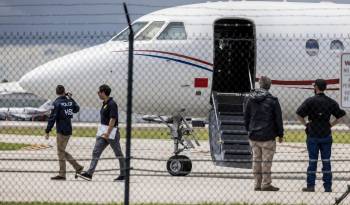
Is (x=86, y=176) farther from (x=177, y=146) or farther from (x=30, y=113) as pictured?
(x=30, y=113)

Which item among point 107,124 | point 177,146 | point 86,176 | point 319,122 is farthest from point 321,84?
point 86,176

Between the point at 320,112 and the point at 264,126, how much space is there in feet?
3.24

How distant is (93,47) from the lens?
2186 centimetres

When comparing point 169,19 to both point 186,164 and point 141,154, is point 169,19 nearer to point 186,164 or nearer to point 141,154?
point 186,164

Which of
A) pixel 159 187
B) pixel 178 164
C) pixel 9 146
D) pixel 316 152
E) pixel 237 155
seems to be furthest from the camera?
pixel 9 146

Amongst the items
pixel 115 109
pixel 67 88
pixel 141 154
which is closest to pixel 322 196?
pixel 115 109

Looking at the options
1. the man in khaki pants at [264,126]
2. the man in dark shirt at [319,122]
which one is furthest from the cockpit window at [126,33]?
the man in dark shirt at [319,122]

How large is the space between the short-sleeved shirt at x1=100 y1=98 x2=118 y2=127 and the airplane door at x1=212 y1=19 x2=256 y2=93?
3595 millimetres

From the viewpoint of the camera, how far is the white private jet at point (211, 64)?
2100cm

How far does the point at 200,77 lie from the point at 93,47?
2.36m

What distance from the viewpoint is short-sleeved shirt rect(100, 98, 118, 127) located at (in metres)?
18.8

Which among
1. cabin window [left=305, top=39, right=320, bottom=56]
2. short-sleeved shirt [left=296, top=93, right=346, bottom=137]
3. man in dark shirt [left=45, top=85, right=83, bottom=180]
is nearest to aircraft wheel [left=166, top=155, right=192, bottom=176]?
man in dark shirt [left=45, top=85, right=83, bottom=180]

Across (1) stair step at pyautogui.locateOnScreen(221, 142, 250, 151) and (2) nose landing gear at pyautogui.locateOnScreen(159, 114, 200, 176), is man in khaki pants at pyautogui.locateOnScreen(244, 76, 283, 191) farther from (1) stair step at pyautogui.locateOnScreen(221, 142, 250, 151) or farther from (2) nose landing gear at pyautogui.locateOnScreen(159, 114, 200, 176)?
(2) nose landing gear at pyautogui.locateOnScreen(159, 114, 200, 176)

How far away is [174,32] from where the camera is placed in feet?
71.7
